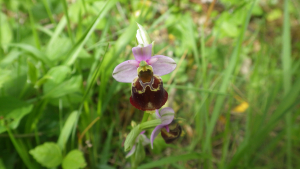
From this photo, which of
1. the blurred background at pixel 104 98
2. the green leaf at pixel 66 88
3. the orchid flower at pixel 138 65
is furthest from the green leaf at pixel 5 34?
the orchid flower at pixel 138 65

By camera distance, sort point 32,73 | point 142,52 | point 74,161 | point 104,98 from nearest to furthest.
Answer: point 142,52 < point 74,161 < point 32,73 < point 104,98

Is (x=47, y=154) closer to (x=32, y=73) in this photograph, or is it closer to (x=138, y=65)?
(x=32, y=73)

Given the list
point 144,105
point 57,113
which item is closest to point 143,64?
point 144,105

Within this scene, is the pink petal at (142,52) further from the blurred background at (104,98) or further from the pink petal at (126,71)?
the blurred background at (104,98)

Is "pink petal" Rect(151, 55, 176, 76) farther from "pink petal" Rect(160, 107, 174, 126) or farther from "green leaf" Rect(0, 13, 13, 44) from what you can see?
"green leaf" Rect(0, 13, 13, 44)

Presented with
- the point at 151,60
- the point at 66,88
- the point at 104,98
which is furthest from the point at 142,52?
the point at 104,98

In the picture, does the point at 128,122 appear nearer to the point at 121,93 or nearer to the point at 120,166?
the point at 121,93
